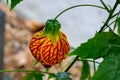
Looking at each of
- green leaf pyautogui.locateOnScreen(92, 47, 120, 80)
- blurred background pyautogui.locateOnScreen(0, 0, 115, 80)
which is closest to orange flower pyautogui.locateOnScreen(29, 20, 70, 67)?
green leaf pyautogui.locateOnScreen(92, 47, 120, 80)

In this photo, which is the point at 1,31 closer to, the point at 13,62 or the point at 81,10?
the point at 13,62

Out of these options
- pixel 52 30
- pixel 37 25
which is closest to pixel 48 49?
pixel 52 30

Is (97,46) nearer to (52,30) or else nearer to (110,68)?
(110,68)

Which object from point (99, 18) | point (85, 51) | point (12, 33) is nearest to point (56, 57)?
point (85, 51)

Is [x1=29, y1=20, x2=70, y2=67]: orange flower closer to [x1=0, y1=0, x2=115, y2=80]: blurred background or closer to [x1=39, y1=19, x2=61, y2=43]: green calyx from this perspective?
[x1=39, y1=19, x2=61, y2=43]: green calyx

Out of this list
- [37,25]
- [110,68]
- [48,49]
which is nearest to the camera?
[110,68]

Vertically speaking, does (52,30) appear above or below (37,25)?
above

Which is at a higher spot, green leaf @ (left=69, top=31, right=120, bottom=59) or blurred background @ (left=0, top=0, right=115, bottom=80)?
green leaf @ (left=69, top=31, right=120, bottom=59)
